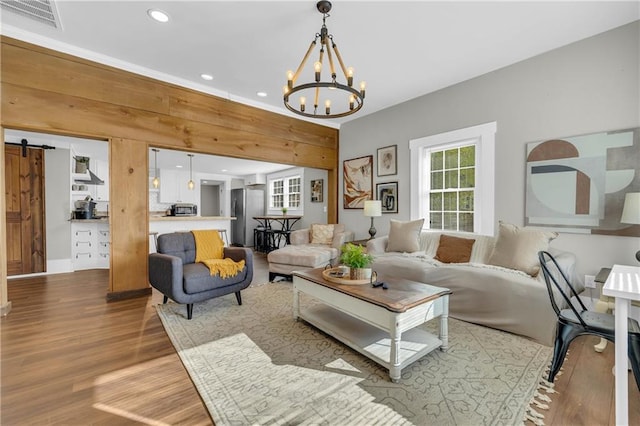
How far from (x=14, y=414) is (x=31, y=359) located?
28.2 inches

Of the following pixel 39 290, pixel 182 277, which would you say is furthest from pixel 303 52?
pixel 39 290

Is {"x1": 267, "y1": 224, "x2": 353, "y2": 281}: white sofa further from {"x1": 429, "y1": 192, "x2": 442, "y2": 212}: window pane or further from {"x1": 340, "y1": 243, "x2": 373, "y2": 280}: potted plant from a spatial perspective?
{"x1": 340, "y1": 243, "x2": 373, "y2": 280}: potted plant

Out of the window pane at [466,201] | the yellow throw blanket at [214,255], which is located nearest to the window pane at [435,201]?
the window pane at [466,201]

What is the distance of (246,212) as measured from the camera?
842cm

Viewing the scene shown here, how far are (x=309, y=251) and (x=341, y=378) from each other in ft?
7.95

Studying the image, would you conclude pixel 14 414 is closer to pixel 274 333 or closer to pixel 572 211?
pixel 274 333

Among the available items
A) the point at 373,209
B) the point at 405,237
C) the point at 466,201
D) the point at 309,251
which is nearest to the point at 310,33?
the point at 373,209

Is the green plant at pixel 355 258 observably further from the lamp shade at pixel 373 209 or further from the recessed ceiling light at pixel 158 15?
the recessed ceiling light at pixel 158 15

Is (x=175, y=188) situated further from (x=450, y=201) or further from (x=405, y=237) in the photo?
(x=450, y=201)

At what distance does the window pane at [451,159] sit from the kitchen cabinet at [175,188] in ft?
24.0

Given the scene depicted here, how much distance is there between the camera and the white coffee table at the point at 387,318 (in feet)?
5.88

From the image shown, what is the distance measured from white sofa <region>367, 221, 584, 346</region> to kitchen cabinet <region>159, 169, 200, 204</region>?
279 inches

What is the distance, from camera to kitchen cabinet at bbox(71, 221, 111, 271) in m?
4.94

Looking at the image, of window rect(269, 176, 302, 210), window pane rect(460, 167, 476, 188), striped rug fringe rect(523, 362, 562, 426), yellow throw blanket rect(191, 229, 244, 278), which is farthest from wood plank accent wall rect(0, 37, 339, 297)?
striped rug fringe rect(523, 362, 562, 426)
